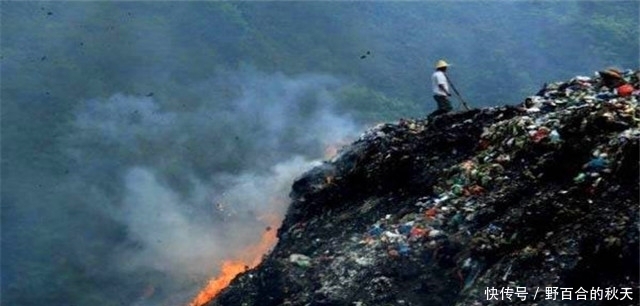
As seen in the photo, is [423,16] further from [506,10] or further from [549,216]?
[549,216]

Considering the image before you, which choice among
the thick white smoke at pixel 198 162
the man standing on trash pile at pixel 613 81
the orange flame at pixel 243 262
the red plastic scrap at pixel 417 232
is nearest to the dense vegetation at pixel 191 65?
the thick white smoke at pixel 198 162

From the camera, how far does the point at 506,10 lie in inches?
907

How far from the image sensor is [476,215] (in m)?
8.50

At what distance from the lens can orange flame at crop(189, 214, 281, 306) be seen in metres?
12.8

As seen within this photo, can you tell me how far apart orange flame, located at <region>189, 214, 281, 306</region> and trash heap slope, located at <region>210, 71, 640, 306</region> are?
2.25 m

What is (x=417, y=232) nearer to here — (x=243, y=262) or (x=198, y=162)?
(x=243, y=262)

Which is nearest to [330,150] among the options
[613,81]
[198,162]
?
[198,162]

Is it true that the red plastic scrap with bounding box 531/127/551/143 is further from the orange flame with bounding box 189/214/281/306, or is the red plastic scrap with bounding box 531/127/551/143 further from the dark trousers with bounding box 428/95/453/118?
the orange flame with bounding box 189/214/281/306

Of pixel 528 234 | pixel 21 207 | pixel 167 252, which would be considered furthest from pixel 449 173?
pixel 21 207

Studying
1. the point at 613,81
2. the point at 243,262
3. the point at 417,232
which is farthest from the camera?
Result: the point at 243,262

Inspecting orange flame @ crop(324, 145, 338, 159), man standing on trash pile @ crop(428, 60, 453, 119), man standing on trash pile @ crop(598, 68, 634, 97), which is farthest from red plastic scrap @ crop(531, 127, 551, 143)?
orange flame @ crop(324, 145, 338, 159)

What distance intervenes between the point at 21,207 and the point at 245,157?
4.97m

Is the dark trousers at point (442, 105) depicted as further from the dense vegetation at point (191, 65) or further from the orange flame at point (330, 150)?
the dense vegetation at point (191, 65)

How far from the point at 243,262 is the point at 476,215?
6549mm
